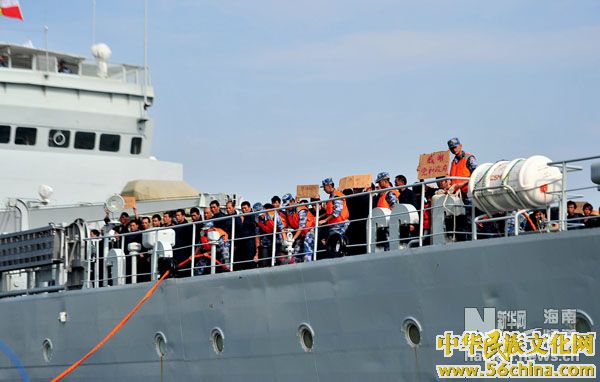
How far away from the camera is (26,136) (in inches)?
949

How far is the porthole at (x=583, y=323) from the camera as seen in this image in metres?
10.6

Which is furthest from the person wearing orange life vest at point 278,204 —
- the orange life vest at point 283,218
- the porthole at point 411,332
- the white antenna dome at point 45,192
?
the white antenna dome at point 45,192

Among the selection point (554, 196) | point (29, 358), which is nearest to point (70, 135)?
point (29, 358)

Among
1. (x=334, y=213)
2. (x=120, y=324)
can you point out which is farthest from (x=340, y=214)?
(x=120, y=324)

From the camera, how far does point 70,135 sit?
80.7 feet

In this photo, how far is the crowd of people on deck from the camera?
42.2 feet

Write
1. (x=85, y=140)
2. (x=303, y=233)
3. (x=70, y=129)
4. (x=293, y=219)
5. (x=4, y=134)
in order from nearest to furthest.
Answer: (x=303, y=233) < (x=293, y=219) < (x=4, y=134) < (x=70, y=129) < (x=85, y=140)

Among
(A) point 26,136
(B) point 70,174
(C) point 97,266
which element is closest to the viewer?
(C) point 97,266

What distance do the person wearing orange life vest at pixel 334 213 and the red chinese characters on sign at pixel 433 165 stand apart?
1696 millimetres

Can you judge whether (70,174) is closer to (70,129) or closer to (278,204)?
(70,129)

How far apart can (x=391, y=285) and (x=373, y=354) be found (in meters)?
0.86

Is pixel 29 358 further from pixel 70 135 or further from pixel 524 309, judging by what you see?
pixel 524 309

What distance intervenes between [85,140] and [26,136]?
1.37 metres

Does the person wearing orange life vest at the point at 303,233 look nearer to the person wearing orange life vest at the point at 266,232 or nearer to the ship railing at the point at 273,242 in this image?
the ship railing at the point at 273,242
